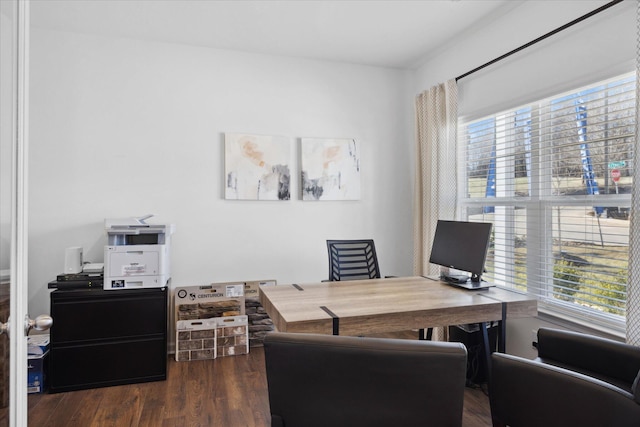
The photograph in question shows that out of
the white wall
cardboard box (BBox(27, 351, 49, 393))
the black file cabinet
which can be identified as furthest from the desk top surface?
cardboard box (BBox(27, 351, 49, 393))

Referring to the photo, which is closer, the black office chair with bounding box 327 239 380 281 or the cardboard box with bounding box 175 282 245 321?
the black office chair with bounding box 327 239 380 281

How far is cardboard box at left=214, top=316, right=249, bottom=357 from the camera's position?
3.38 meters

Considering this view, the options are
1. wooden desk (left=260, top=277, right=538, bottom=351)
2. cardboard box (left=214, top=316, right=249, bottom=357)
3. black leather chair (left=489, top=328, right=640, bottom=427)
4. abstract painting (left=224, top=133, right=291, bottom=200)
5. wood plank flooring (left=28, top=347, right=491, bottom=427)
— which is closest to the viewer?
black leather chair (left=489, top=328, right=640, bottom=427)

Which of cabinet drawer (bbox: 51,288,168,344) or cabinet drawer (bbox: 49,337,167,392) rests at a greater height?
cabinet drawer (bbox: 51,288,168,344)

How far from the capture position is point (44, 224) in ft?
10.5

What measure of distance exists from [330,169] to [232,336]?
1870mm

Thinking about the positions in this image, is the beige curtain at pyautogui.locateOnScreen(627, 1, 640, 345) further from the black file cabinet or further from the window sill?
the black file cabinet

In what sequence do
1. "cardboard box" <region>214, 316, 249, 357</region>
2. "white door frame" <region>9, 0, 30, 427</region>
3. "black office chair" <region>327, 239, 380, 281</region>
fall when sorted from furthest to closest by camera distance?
1. "cardboard box" <region>214, 316, 249, 357</region>
2. "black office chair" <region>327, 239, 380, 281</region>
3. "white door frame" <region>9, 0, 30, 427</region>

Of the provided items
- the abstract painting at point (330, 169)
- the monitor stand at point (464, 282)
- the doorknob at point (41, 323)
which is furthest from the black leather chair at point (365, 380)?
the abstract painting at point (330, 169)

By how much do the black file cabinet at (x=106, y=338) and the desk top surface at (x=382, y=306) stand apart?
1.09m

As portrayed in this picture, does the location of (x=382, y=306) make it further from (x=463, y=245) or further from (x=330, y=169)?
(x=330, y=169)

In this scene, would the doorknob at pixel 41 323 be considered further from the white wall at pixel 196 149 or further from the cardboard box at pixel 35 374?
the white wall at pixel 196 149

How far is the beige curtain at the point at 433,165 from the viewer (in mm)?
3475

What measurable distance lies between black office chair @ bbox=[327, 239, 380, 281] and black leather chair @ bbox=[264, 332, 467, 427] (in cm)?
191
